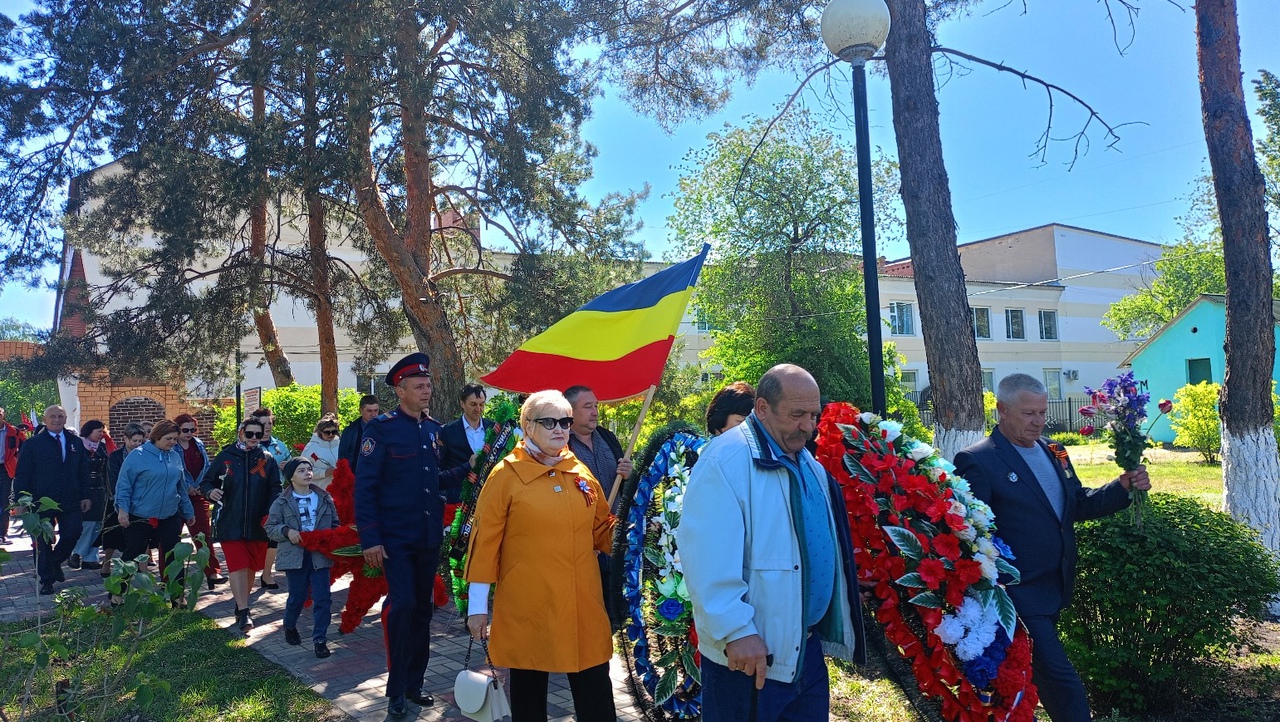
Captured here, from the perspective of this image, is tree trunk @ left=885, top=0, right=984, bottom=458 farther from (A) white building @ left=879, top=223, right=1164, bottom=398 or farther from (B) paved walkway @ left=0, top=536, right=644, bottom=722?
(A) white building @ left=879, top=223, right=1164, bottom=398

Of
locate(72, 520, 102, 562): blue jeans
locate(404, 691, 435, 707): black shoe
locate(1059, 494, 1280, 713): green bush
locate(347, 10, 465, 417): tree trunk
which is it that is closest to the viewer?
locate(1059, 494, 1280, 713): green bush

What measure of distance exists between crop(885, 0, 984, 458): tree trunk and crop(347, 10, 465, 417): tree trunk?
17.4 ft

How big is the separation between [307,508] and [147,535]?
8.19ft

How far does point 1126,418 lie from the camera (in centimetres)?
436

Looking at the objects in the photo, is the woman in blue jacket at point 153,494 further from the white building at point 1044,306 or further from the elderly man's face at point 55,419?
the white building at point 1044,306

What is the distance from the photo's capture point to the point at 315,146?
35.0 feet

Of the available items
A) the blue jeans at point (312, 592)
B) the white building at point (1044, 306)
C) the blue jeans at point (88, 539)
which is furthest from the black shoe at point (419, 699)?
the white building at point (1044, 306)

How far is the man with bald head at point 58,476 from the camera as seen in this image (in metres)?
9.93

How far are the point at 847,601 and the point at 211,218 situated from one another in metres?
12.7

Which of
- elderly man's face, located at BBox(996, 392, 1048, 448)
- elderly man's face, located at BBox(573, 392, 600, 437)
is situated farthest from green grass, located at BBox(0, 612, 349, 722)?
elderly man's face, located at BBox(996, 392, 1048, 448)

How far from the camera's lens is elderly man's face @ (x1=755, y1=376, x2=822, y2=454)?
3.05 metres

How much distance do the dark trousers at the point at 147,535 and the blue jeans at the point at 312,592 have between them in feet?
6.74

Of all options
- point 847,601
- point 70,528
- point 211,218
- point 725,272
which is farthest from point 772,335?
point 847,601

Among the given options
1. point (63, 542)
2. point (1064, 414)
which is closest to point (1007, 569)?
point (63, 542)
